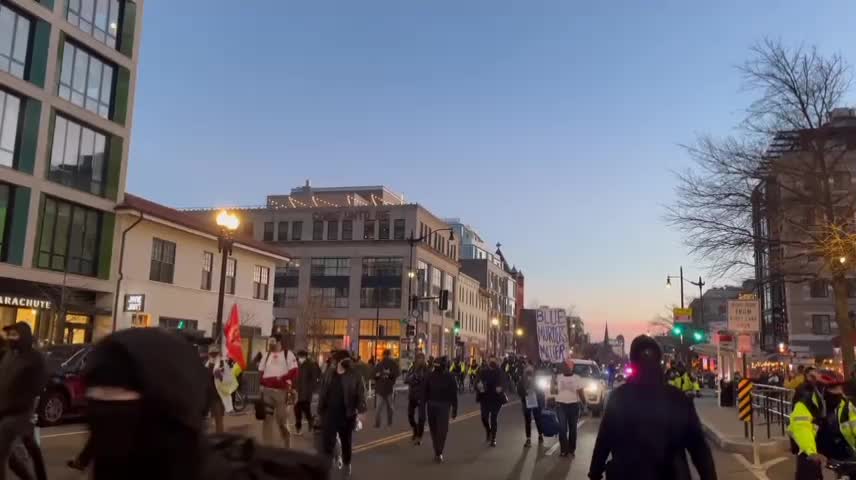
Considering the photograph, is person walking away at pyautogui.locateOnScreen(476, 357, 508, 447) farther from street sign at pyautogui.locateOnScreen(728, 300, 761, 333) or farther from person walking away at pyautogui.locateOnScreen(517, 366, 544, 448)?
street sign at pyautogui.locateOnScreen(728, 300, 761, 333)

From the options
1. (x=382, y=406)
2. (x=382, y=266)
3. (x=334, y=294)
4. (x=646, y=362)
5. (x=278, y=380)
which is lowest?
(x=382, y=406)

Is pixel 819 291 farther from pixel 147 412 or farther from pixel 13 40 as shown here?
pixel 147 412

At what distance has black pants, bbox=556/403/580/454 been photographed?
1509 centimetres

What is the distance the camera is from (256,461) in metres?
1.96

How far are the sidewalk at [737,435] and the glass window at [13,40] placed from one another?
27557 millimetres

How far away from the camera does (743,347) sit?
1897 cm

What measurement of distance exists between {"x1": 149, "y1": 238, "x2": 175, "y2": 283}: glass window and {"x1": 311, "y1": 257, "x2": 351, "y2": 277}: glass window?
39.0 metres

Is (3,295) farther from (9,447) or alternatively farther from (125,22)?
(9,447)

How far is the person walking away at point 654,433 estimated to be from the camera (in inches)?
190

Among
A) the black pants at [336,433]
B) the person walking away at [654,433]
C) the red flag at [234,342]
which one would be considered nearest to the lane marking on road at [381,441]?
the black pants at [336,433]

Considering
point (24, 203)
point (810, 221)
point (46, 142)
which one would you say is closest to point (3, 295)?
point (24, 203)

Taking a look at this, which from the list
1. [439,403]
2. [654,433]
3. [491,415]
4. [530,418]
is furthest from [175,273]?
[654,433]

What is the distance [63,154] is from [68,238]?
3505mm

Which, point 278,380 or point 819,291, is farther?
point 819,291
